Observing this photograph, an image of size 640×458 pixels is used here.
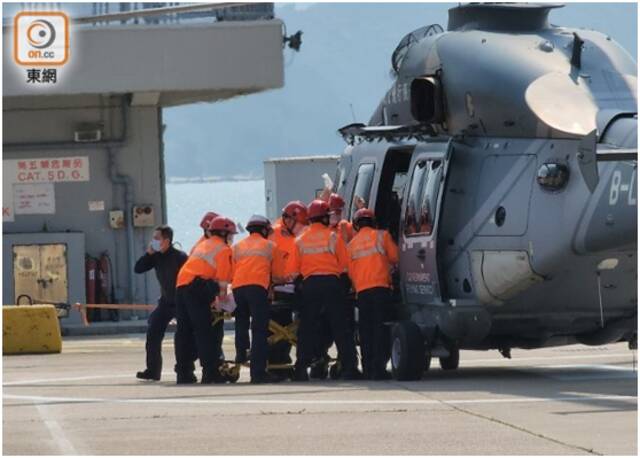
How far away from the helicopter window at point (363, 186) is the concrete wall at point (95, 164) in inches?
477

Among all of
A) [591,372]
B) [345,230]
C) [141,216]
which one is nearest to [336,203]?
[345,230]

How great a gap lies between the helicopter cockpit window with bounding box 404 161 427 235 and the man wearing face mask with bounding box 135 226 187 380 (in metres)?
2.54

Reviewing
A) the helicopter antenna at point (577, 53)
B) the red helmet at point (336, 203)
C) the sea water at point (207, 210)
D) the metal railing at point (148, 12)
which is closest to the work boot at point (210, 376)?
the red helmet at point (336, 203)

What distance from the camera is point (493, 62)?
1803 cm

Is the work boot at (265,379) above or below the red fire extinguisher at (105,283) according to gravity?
below

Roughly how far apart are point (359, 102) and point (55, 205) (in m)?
168

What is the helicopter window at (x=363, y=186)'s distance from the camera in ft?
65.0

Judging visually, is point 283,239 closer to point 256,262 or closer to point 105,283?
point 256,262

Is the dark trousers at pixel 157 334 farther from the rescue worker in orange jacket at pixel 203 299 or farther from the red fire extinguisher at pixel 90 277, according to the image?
the red fire extinguisher at pixel 90 277

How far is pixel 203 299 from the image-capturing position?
61.1ft

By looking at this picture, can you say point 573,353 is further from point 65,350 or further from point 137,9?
point 137,9

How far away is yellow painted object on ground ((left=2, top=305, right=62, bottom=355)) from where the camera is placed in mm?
25453

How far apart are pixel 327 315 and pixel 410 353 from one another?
3.53ft

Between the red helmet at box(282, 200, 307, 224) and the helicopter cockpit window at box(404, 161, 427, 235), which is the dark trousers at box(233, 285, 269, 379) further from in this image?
the helicopter cockpit window at box(404, 161, 427, 235)
